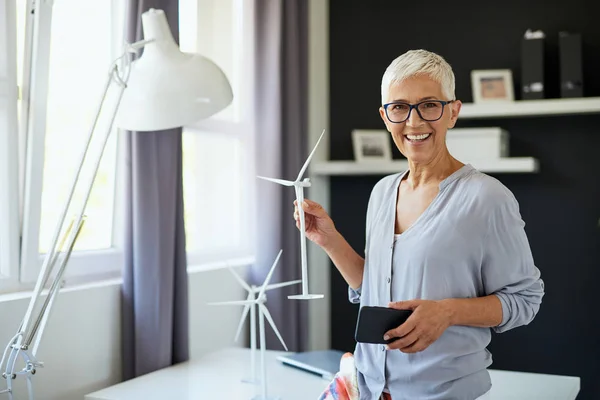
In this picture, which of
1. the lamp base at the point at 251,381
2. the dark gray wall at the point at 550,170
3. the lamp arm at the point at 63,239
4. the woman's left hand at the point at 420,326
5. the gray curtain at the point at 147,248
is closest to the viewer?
the woman's left hand at the point at 420,326

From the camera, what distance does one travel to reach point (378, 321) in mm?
1346

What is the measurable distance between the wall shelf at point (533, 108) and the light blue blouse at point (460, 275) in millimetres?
1928

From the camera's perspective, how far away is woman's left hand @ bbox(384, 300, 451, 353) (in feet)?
4.35

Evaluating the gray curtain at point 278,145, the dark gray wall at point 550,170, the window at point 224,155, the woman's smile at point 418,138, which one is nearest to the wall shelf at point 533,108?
the dark gray wall at point 550,170

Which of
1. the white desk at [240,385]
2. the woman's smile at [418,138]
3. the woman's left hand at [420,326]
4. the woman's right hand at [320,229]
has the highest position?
the woman's smile at [418,138]

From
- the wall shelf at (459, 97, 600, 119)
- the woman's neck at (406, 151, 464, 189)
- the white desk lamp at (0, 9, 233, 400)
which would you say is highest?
the wall shelf at (459, 97, 600, 119)

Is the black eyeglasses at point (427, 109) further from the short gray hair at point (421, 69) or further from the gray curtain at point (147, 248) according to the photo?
the gray curtain at point (147, 248)

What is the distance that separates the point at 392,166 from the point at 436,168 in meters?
2.02

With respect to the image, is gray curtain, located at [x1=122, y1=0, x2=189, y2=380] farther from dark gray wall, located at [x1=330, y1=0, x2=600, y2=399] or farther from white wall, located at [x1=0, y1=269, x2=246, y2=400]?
dark gray wall, located at [x1=330, y1=0, x2=600, y2=399]

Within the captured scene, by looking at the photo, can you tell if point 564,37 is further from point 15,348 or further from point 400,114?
point 15,348

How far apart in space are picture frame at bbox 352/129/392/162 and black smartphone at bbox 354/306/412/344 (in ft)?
7.82

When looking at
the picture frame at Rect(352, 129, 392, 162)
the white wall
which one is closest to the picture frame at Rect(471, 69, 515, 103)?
the picture frame at Rect(352, 129, 392, 162)

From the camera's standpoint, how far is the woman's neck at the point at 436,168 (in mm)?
1542

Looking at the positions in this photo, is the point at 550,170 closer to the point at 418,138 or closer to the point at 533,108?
the point at 533,108
